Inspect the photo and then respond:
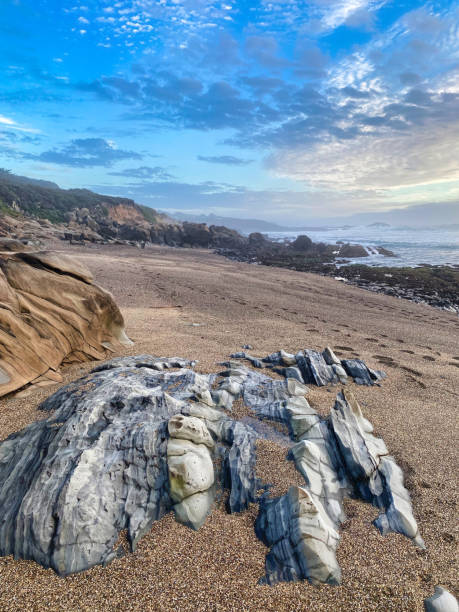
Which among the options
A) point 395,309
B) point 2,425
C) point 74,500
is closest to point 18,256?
point 2,425

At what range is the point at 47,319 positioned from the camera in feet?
17.4

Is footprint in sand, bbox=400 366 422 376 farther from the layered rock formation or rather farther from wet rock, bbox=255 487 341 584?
wet rock, bbox=255 487 341 584

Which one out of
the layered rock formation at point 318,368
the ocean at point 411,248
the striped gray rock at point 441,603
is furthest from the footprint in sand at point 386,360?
the ocean at point 411,248

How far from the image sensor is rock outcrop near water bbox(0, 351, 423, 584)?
7.73 ft

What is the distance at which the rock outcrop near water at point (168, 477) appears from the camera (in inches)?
92.8

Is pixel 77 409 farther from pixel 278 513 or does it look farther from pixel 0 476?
pixel 278 513

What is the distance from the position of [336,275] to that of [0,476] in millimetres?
26077

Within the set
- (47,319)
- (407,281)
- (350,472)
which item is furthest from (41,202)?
(350,472)

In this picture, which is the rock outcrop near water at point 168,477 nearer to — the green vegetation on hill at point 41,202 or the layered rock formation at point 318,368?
the layered rock formation at point 318,368

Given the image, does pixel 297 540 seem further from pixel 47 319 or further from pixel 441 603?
pixel 47 319

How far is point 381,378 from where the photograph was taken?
19.9 ft

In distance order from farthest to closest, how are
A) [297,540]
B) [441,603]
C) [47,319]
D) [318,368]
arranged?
[318,368] → [47,319] → [297,540] → [441,603]

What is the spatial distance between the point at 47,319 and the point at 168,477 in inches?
153

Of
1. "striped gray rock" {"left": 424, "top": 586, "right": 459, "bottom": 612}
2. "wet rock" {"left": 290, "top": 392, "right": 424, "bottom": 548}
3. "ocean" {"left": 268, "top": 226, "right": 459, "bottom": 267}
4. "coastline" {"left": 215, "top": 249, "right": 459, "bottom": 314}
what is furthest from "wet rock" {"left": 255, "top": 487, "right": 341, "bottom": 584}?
"ocean" {"left": 268, "top": 226, "right": 459, "bottom": 267}
